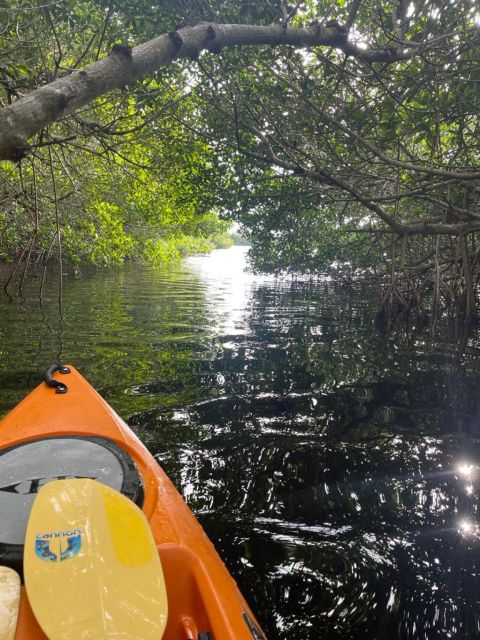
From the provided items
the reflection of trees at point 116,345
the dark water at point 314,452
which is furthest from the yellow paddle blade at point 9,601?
the reflection of trees at point 116,345

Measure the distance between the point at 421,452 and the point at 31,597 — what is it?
8.15ft

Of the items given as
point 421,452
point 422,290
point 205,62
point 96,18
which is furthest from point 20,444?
point 422,290

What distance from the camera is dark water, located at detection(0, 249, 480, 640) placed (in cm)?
164

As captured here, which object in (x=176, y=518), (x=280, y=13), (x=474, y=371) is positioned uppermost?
(x=280, y=13)

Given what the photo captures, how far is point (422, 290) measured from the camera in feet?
27.0

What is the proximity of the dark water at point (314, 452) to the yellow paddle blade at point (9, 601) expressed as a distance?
2.87 feet

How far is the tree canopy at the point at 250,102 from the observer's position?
3422 mm

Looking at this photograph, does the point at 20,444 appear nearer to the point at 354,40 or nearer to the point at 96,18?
the point at 96,18

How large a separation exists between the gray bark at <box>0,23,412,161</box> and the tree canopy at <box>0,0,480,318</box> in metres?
0.01

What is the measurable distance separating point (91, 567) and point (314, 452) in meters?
1.79

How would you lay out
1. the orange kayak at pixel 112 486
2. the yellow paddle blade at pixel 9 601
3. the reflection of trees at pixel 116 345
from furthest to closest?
the reflection of trees at pixel 116 345
the orange kayak at pixel 112 486
the yellow paddle blade at pixel 9 601

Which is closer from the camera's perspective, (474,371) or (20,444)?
(20,444)

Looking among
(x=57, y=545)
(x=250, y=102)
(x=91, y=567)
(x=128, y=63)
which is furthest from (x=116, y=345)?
(x=91, y=567)

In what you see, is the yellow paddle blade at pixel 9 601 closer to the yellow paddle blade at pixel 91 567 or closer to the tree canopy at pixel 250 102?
the yellow paddle blade at pixel 91 567
